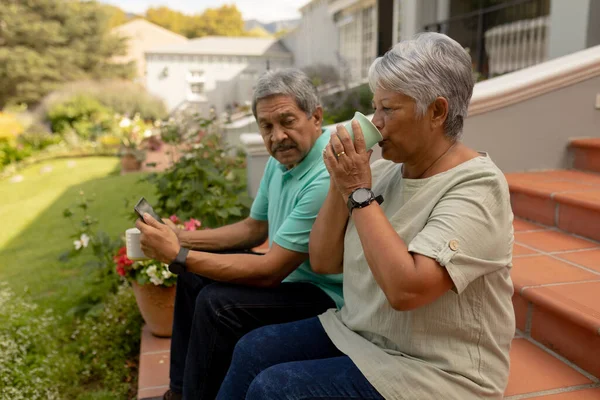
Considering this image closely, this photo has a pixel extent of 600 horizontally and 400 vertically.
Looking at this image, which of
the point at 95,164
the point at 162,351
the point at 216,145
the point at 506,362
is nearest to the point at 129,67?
the point at 95,164

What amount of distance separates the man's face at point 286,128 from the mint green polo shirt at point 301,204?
37 millimetres

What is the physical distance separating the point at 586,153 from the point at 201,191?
2529mm

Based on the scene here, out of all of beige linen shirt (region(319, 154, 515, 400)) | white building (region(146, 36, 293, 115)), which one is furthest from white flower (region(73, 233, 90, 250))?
white building (region(146, 36, 293, 115))

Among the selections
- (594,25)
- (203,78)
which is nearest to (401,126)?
(594,25)

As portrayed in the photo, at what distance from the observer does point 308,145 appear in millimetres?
1968

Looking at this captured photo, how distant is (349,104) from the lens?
647 centimetres

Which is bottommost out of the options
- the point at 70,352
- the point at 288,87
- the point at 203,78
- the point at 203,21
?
the point at 70,352

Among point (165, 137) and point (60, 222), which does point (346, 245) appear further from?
point (60, 222)

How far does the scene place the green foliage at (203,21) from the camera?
4288cm

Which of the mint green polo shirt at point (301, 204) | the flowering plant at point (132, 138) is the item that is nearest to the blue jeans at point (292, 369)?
the mint green polo shirt at point (301, 204)

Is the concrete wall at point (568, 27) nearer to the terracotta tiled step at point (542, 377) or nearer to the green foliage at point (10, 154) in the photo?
the terracotta tiled step at point (542, 377)

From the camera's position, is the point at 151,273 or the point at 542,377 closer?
the point at 542,377

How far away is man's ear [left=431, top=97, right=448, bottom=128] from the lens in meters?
1.30

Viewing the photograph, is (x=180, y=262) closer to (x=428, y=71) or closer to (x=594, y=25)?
(x=428, y=71)
